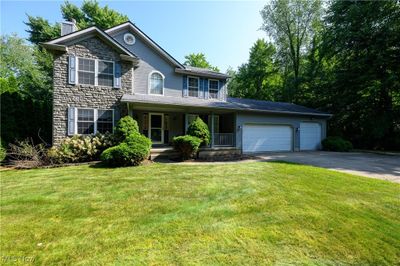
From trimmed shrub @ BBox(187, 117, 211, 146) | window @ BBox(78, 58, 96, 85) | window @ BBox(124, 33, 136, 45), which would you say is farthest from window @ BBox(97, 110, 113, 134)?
window @ BBox(124, 33, 136, 45)

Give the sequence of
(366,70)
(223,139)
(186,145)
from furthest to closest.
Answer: (366,70) < (223,139) < (186,145)

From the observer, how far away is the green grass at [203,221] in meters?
2.81

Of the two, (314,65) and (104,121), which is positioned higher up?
(314,65)

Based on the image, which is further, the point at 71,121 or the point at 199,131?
the point at 199,131

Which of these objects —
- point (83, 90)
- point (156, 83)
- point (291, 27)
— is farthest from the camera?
point (291, 27)

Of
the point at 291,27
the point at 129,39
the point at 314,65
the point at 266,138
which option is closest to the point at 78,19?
the point at 129,39

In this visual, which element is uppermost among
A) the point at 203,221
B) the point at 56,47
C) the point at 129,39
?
the point at 129,39

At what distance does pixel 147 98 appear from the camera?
11.5 metres

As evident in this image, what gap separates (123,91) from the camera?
11781 millimetres

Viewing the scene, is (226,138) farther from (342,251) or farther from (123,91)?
(342,251)

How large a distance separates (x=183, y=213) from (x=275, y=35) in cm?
2985

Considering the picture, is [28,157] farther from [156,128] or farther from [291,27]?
[291,27]

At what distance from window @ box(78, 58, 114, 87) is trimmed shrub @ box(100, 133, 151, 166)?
429 centimetres

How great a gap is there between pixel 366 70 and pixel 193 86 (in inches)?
548
